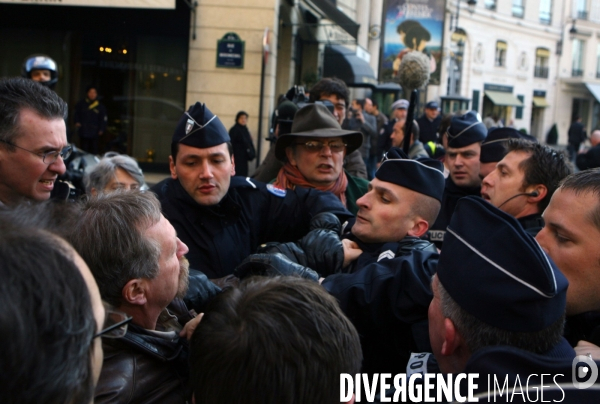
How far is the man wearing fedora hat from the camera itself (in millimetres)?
3490

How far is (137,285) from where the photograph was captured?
1.75 metres

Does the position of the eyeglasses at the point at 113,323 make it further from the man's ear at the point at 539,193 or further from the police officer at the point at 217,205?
the man's ear at the point at 539,193

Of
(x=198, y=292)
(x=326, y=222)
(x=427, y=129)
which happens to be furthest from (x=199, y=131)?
(x=427, y=129)

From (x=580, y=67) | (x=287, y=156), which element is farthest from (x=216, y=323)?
(x=580, y=67)

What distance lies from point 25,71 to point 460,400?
229 inches

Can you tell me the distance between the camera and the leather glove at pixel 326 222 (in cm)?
273

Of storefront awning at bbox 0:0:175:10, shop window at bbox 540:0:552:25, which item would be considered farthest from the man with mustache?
shop window at bbox 540:0:552:25

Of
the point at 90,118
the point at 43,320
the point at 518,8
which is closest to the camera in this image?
the point at 43,320

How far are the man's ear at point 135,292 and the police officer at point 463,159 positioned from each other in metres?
2.72

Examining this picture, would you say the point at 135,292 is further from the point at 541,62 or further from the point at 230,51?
the point at 541,62

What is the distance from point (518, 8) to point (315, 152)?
127 ft

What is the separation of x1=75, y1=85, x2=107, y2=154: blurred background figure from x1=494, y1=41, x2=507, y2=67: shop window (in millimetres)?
30749

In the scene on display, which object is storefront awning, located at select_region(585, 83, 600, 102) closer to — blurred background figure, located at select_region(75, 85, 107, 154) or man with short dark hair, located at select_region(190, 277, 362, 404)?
blurred background figure, located at select_region(75, 85, 107, 154)

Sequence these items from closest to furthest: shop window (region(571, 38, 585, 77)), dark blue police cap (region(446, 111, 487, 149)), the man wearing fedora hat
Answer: the man wearing fedora hat, dark blue police cap (region(446, 111, 487, 149)), shop window (region(571, 38, 585, 77))
